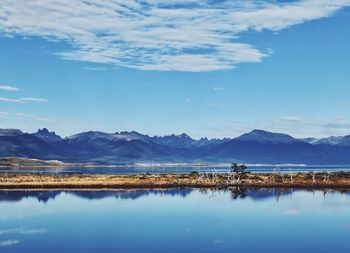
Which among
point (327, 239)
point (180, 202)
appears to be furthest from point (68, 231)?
point (180, 202)

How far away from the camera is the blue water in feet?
150

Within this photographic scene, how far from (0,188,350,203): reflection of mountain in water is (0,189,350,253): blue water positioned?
18 cm

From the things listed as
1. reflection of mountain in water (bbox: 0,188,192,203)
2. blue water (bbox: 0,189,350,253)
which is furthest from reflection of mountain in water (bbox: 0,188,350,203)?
blue water (bbox: 0,189,350,253)

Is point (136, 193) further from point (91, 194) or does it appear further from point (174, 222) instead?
point (174, 222)

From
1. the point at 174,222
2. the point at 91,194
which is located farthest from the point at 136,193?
the point at 174,222

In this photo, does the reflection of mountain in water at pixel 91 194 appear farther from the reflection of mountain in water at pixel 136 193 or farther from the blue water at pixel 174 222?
the blue water at pixel 174 222

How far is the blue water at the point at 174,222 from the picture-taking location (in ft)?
150

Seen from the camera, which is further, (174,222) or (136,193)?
(136,193)

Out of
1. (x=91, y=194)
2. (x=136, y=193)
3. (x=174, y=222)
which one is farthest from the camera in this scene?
(x=136, y=193)

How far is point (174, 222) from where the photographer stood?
2383 inches

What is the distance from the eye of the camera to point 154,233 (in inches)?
2058

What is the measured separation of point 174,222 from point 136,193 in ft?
123

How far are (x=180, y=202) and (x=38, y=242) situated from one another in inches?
1464

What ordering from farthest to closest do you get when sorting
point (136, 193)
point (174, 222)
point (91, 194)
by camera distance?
point (136, 193) < point (91, 194) < point (174, 222)
